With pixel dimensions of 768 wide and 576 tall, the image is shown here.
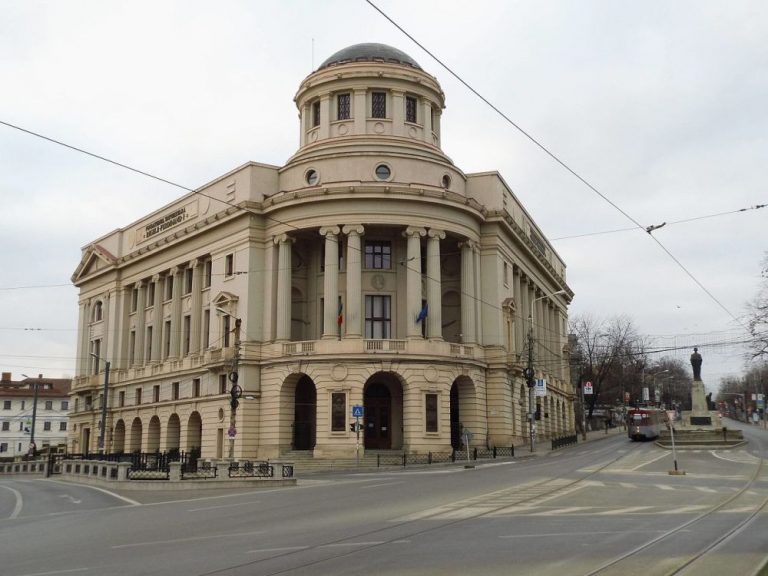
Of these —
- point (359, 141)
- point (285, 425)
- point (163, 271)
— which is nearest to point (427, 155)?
point (359, 141)

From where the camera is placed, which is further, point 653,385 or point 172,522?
point 653,385

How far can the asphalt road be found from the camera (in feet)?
38.5

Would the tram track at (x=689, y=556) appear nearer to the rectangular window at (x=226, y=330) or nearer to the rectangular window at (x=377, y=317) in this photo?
the rectangular window at (x=377, y=317)

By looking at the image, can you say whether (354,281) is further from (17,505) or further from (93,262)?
(93,262)

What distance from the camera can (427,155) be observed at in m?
55.4

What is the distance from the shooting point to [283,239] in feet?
176

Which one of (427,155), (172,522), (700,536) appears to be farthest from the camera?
(427,155)

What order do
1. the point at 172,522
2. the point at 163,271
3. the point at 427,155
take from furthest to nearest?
the point at 163,271 < the point at 427,155 < the point at 172,522

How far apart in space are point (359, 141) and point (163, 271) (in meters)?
22.1

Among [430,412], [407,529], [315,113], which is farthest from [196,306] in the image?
[407,529]

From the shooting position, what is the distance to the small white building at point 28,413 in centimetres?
11319

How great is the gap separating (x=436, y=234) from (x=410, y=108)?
12.0m

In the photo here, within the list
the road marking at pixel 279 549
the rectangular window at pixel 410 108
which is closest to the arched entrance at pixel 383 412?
the rectangular window at pixel 410 108

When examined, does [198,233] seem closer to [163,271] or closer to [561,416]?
[163,271]
